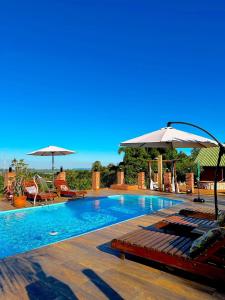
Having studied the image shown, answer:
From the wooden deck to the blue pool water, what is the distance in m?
1.24

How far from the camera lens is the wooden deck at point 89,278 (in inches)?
127

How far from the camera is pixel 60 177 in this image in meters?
15.3

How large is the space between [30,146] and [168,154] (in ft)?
80.6

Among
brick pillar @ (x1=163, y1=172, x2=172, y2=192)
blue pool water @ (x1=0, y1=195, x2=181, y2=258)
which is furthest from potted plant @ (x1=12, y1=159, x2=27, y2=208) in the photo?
brick pillar @ (x1=163, y1=172, x2=172, y2=192)

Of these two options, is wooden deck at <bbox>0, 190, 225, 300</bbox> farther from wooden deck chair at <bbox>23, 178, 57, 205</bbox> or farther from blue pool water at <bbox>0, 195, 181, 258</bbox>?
wooden deck chair at <bbox>23, 178, 57, 205</bbox>

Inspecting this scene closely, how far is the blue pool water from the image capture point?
6.25 metres

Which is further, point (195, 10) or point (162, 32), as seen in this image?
point (162, 32)

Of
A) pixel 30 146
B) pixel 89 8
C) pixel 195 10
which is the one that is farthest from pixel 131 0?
pixel 30 146

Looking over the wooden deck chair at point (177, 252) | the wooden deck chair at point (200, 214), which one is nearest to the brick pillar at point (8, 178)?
the wooden deck chair at point (200, 214)

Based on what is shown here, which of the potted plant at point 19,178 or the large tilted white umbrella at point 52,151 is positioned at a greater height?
the large tilted white umbrella at point 52,151

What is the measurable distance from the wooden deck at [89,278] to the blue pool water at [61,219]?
4.07 feet

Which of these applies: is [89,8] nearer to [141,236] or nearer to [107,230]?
[107,230]

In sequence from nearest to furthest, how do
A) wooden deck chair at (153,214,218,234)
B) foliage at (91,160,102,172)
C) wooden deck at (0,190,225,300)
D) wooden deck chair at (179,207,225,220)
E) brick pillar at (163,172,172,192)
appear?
wooden deck at (0,190,225,300), wooden deck chair at (153,214,218,234), wooden deck chair at (179,207,225,220), brick pillar at (163,172,172,192), foliage at (91,160,102,172)

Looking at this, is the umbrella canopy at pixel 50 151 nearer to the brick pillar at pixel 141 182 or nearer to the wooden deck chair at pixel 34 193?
the wooden deck chair at pixel 34 193
